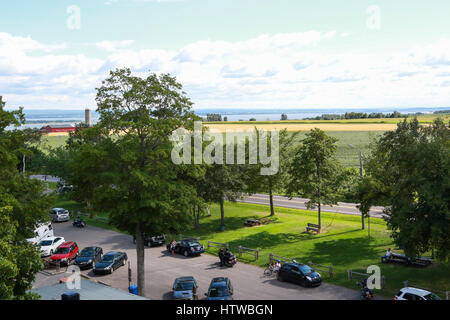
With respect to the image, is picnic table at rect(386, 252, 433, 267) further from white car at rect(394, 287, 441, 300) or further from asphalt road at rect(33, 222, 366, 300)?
white car at rect(394, 287, 441, 300)

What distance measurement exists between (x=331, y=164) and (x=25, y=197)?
101 feet

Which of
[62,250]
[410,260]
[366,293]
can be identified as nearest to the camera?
[366,293]

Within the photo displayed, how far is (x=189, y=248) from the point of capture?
36.4 m

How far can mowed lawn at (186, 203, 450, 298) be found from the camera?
2851cm

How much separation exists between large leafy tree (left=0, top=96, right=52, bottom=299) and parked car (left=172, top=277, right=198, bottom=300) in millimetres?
8851

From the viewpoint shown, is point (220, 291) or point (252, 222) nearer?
point (220, 291)

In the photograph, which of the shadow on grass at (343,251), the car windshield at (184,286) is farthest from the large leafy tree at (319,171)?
the car windshield at (184,286)

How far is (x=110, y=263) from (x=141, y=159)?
1049 cm

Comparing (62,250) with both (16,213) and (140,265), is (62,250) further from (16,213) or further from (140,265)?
(140,265)

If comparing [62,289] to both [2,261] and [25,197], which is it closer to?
[2,261]

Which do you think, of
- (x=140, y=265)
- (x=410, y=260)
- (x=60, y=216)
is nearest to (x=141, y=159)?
(x=140, y=265)

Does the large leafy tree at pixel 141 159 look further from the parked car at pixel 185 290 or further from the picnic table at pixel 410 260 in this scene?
the picnic table at pixel 410 260

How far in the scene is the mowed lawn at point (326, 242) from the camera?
28.5m
